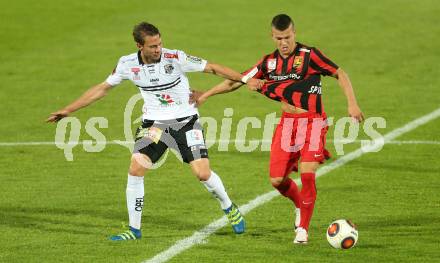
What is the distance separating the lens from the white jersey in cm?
1349

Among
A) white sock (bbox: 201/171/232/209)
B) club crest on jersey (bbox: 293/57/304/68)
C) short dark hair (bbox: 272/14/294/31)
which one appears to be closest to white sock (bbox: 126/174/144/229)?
white sock (bbox: 201/171/232/209)

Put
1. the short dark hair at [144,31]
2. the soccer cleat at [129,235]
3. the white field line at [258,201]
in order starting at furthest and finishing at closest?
1. the soccer cleat at [129,235]
2. the short dark hair at [144,31]
3. the white field line at [258,201]

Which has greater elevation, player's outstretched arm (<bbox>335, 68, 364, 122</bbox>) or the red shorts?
player's outstretched arm (<bbox>335, 68, 364, 122</bbox>)

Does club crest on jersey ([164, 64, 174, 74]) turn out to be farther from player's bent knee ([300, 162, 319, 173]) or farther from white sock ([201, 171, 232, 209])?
player's bent knee ([300, 162, 319, 173])

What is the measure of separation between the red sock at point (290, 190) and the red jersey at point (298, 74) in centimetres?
85

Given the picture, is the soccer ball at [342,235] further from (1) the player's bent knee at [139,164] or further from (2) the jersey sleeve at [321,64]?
(1) the player's bent knee at [139,164]

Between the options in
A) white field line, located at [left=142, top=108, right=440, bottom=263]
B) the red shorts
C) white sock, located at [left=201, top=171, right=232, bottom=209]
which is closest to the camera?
Result: white field line, located at [left=142, top=108, right=440, bottom=263]

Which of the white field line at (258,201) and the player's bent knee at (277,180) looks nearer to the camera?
the white field line at (258,201)

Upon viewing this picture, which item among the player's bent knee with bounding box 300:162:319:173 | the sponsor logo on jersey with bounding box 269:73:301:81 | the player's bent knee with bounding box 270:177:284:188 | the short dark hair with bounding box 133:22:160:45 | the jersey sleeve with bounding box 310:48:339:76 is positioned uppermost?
the short dark hair with bounding box 133:22:160:45

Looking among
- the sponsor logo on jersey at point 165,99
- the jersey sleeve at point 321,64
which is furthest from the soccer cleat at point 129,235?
the jersey sleeve at point 321,64

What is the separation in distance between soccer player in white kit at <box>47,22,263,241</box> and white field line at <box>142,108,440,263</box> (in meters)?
0.41

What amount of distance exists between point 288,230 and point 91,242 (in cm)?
221

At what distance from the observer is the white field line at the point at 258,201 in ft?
42.3

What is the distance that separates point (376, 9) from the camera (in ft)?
103
